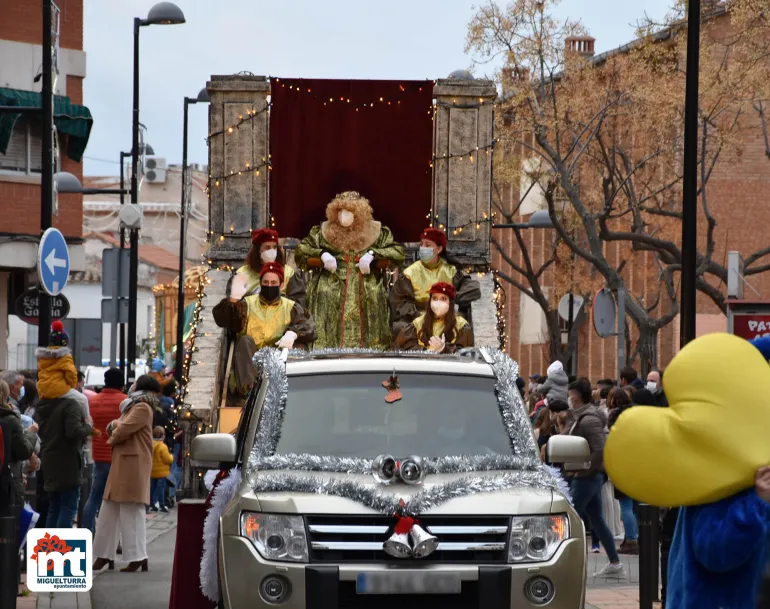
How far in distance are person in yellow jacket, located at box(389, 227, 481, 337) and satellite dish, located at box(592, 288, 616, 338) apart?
7.46 m

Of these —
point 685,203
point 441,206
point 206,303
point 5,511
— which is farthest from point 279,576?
point 441,206

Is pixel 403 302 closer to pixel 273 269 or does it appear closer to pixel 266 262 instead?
pixel 266 262

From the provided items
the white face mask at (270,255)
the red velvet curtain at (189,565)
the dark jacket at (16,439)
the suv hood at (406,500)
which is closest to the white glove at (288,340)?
the white face mask at (270,255)

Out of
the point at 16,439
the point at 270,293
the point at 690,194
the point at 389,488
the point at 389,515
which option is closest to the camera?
the point at 389,515

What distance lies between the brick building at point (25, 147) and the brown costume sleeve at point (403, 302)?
1599cm

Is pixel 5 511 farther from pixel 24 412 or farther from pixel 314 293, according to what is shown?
pixel 314 293

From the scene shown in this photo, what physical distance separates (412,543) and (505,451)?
1.05 metres

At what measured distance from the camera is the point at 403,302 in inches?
694

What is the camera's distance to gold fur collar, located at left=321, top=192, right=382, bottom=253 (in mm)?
18281

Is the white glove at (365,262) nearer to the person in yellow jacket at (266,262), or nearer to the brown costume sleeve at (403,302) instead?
the brown costume sleeve at (403,302)

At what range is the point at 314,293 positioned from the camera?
1798 cm

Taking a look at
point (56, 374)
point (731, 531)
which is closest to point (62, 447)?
point (56, 374)

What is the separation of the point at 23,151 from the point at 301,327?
1926 cm
